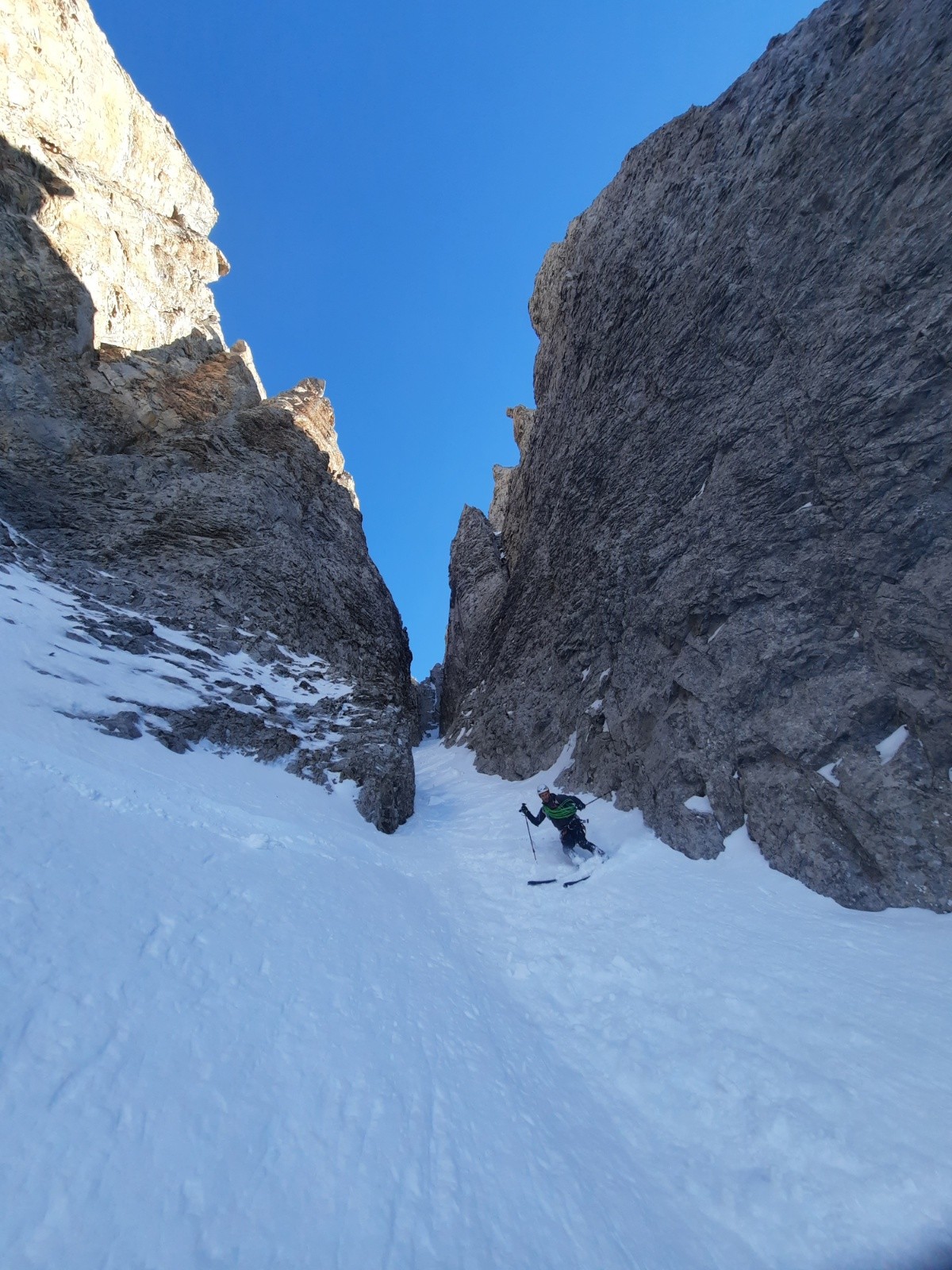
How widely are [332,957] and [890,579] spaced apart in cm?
1134

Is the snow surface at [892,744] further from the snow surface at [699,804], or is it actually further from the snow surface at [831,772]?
the snow surface at [699,804]

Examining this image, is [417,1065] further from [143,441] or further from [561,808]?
[143,441]

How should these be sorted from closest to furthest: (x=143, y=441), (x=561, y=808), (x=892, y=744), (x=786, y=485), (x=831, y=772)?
(x=892, y=744), (x=831, y=772), (x=561, y=808), (x=786, y=485), (x=143, y=441)

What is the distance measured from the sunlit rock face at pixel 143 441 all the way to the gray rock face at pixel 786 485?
29.1ft

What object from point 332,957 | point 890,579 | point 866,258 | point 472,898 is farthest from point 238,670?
point 866,258

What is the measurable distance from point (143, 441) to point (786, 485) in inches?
1140

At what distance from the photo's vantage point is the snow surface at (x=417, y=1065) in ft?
8.43

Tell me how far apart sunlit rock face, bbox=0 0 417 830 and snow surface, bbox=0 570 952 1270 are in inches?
359

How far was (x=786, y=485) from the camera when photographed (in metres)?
12.6

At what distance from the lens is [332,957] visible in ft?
17.5

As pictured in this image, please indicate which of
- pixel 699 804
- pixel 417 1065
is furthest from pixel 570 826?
pixel 417 1065

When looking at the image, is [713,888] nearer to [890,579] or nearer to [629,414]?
[890,579]

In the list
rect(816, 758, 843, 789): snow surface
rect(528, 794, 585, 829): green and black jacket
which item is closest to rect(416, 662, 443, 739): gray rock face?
rect(528, 794, 585, 829): green and black jacket

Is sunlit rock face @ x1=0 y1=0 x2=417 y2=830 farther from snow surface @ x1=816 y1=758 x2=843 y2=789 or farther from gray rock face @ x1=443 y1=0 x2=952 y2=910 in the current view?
snow surface @ x1=816 y1=758 x2=843 y2=789
